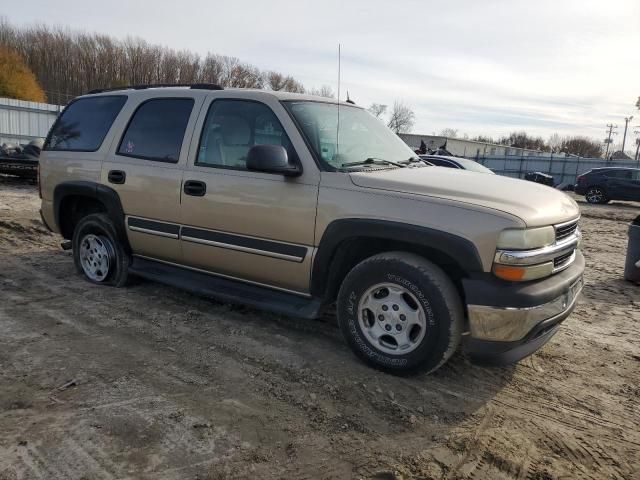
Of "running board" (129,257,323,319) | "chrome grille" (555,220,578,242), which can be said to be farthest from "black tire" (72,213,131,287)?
"chrome grille" (555,220,578,242)

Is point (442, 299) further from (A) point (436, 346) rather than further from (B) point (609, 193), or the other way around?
(B) point (609, 193)

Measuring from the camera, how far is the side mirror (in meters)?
3.54

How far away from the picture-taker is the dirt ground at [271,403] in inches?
102

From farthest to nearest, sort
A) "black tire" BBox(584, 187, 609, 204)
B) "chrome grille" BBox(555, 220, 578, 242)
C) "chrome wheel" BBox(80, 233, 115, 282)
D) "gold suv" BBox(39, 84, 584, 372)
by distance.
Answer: "black tire" BBox(584, 187, 609, 204), "chrome wheel" BBox(80, 233, 115, 282), "chrome grille" BBox(555, 220, 578, 242), "gold suv" BBox(39, 84, 584, 372)

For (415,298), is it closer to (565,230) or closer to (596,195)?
(565,230)

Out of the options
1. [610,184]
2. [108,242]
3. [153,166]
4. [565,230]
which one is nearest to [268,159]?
[153,166]

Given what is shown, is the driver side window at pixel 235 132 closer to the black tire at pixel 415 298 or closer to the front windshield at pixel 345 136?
the front windshield at pixel 345 136

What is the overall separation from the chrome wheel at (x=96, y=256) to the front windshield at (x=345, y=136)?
8.45 feet

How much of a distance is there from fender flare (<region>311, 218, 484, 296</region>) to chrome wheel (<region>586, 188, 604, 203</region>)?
65.3 feet

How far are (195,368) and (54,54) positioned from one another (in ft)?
228

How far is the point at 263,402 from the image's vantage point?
313 centimetres

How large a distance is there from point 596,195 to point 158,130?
794 inches

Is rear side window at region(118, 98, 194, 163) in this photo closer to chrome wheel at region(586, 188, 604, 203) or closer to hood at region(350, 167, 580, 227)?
hood at region(350, 167, 580, 227)

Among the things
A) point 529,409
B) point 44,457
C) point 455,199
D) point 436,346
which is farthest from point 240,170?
point 529,409
